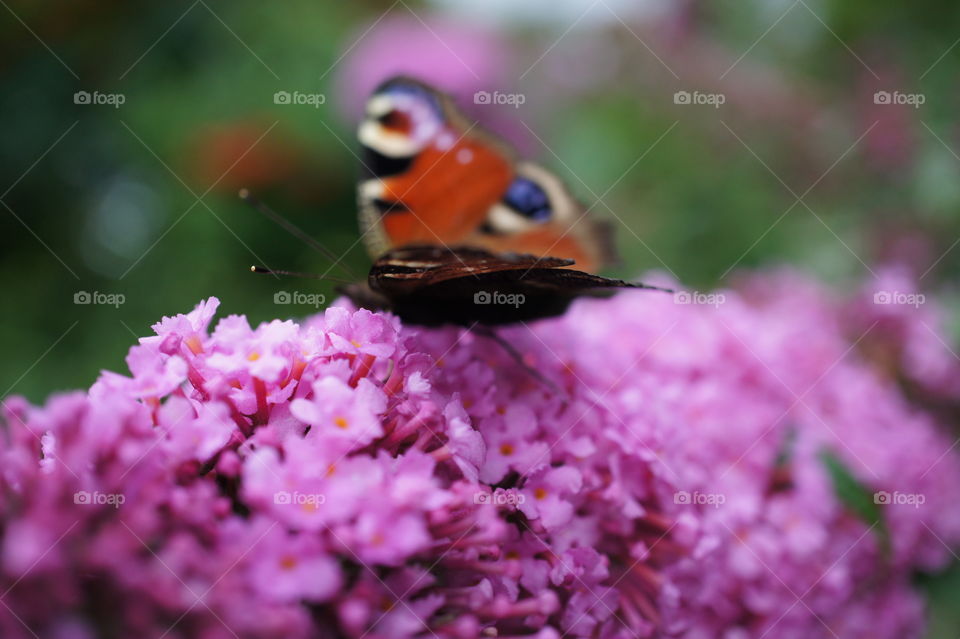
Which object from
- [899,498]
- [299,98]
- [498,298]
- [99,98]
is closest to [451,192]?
[498,298]

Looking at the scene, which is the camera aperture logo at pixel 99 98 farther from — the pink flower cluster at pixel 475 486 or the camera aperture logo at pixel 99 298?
the pink flower cluster at pixel 475 486

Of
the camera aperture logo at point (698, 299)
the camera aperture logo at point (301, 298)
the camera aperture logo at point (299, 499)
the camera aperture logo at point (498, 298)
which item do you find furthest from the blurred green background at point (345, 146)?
the camera aperture logo at point (299, 499)

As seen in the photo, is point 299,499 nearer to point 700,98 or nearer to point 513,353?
point 513,353

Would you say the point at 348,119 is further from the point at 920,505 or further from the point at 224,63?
the point at 920,505

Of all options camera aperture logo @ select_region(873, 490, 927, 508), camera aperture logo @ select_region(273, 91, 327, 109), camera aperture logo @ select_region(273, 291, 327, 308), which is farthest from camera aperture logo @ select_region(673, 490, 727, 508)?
camera aperture logo @ select_region(273, 91, 327, 109)

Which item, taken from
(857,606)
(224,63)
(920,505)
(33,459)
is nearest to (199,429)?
(33,459)

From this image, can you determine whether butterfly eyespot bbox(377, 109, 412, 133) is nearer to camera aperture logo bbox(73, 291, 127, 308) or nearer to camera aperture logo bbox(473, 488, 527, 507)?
camera aperture logo bbox(473, 488, 527, 507)
